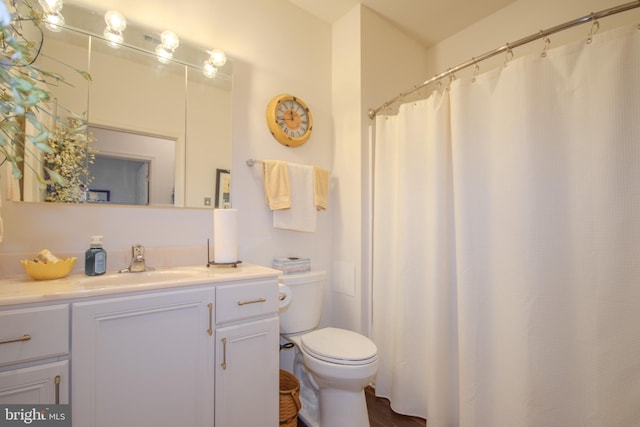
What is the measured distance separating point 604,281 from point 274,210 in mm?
1544

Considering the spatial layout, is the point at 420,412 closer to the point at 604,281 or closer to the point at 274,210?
the point at 604,281

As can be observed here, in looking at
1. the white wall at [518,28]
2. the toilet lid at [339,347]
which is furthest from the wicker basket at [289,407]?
the white wall at [518,28]

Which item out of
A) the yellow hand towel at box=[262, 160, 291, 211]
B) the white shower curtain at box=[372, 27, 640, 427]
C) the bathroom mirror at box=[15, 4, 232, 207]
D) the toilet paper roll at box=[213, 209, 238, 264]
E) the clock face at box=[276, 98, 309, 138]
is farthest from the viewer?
the clock face at box=[276, 98, 309, 138]

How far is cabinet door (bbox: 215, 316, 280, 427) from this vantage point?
119 cm

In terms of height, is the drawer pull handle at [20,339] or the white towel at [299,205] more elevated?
the white towel at [299,205]

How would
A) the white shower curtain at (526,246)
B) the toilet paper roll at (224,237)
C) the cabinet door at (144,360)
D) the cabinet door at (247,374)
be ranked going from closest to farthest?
the cabinet door at (144,360), the white shower curtain at (526,246), the cabinet door at (247,374), the toilet paper roll at (224,237)

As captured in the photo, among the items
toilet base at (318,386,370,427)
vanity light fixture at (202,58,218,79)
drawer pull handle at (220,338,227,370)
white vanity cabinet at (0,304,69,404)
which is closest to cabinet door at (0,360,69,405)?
white vanity cabinet at (0,304,69,404)

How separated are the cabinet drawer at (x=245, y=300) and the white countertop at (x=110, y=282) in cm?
4

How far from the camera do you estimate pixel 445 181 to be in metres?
1.55

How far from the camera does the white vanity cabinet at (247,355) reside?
119 cm

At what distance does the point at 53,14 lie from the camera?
4.14 ft

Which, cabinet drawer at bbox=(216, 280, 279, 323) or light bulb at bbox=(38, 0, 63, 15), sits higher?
light bulb at bbox=(38, 0, 63, 15)
